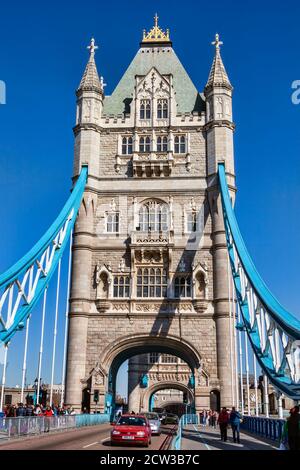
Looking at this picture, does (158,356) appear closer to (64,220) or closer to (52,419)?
(64,220)

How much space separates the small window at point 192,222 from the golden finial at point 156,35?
55.9 feet

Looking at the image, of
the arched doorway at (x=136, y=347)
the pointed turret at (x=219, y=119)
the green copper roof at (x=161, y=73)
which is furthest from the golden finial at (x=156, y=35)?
the arched doorway at (x=136, y=347)

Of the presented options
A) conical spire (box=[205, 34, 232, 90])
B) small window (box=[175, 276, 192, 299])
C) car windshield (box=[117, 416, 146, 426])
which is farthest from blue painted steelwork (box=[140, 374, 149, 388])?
car windshield (box=[117, 416, 146, 426])

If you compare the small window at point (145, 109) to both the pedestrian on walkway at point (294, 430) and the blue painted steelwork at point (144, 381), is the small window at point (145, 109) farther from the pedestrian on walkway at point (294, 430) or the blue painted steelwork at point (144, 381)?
the blue painted steelwork at point (144, 381)

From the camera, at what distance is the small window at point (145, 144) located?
38.7 metres

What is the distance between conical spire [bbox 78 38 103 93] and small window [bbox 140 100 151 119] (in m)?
3.26

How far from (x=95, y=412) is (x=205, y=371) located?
7139 mm

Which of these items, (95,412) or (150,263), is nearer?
(95,412)

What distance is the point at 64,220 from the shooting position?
32.7m

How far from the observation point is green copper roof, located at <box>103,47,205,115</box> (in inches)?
1608

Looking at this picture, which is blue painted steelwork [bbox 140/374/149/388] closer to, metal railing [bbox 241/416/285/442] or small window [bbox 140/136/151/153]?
small window [bbox 140/136/151/153]

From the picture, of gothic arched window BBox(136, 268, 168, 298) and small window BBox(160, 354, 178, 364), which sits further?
small window BBox(160, 354, 178, 364)
